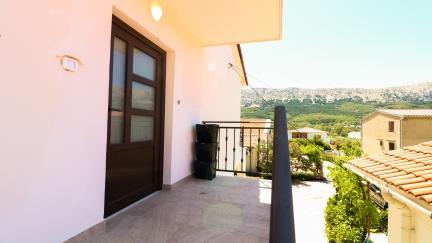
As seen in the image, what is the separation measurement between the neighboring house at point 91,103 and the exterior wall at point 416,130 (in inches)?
1037

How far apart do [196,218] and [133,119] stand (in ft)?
4.62

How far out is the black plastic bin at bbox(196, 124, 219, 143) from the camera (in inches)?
164

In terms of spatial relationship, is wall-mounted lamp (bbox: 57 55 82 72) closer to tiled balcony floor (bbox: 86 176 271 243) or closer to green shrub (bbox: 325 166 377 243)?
tiled balcony floor (bbox: 86 176 271 243)

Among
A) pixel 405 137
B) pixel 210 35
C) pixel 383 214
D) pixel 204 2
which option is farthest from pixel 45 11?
pixel 405 137

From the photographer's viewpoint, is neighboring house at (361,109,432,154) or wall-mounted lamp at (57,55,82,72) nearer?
wall-mounted lamp at (57,55,82,72)

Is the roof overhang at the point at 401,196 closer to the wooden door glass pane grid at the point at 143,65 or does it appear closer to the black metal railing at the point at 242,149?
the black metal railing at the point at 242,149

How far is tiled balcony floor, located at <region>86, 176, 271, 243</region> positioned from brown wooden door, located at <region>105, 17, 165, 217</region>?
0.26 metres

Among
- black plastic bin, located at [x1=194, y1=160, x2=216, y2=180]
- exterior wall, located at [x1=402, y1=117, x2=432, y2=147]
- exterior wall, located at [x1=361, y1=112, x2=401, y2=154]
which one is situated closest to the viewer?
black plastic bin, located at [x1=194, y1=160, x2=216, y2=180]

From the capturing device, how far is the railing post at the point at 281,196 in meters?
0.49

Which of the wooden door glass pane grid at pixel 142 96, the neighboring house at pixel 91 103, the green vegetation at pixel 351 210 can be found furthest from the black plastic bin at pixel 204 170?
the green vegetation at pixel 351 210

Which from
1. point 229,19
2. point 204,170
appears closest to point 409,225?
point 204,170

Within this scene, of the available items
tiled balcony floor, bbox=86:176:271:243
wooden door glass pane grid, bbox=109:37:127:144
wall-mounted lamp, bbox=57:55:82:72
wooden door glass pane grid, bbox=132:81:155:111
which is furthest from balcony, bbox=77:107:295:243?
wall-mounted lamp, bbox=57:55:82:72

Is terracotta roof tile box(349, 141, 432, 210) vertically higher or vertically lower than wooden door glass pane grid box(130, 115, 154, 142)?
lower

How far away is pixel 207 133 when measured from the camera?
13.7 ft
